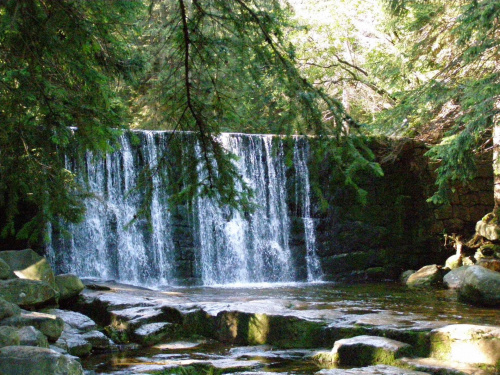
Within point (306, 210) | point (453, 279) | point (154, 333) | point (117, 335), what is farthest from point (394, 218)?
point (117, 335)

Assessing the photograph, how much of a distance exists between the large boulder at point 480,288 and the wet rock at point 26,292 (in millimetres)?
6468

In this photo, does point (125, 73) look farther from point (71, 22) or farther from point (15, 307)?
point (15, 307)

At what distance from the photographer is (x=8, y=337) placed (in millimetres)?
4652

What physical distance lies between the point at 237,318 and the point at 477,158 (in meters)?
10.3

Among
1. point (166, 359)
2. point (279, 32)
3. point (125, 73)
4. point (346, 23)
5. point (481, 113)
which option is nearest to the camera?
point (279, 32)

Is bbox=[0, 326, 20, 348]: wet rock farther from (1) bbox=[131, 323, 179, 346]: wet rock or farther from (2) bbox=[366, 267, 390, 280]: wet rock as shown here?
(2) bbox=[366, 267, 390, 280]: wet rock

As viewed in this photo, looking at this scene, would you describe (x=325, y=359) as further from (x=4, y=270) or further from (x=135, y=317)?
(x=4, y=270)

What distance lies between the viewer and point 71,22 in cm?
390

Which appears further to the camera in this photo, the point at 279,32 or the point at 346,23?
the point at 346,23

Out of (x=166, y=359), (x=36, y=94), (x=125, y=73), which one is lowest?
(x=166, y=359)

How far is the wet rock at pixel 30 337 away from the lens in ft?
16.9

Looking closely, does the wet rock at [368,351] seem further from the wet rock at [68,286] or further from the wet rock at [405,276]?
the wet rock at [405,276]

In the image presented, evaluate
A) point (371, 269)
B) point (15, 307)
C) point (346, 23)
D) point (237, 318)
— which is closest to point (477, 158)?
point (371, 269)

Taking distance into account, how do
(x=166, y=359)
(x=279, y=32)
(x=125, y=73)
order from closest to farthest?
(x=279, y=32) < (x=125, y=73) < (x=166, y=359)
